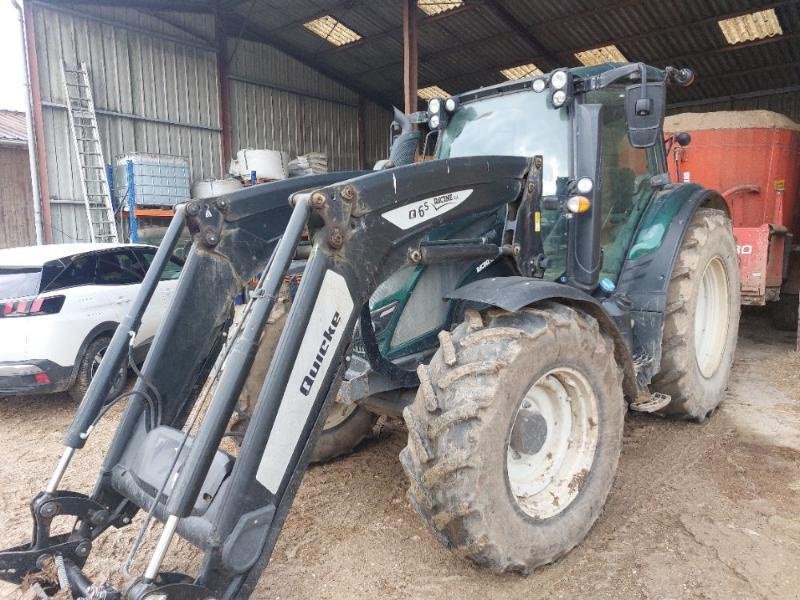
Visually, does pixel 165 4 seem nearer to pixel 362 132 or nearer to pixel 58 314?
pixel 362 132

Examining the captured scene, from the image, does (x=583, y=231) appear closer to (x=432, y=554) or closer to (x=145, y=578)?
(x=432, y=554)

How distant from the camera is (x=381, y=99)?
66.3 ft

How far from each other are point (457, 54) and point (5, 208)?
1238 centimetres

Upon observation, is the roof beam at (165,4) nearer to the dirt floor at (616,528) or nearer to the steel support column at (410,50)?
the steel support column at (410,50)

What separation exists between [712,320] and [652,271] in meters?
1.34

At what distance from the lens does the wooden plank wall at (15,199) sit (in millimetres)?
15023

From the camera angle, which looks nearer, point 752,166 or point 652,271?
point 652,271

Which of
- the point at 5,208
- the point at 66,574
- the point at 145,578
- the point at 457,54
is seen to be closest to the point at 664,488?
the point at 145,578

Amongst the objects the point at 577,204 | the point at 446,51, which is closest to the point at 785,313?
the point at 577,204

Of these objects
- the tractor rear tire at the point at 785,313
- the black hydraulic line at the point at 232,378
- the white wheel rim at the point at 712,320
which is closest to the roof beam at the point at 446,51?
the tractor rear tire at the point at 785,313

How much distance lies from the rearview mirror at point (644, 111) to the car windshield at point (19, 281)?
530cm

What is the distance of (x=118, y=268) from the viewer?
657 centimetres

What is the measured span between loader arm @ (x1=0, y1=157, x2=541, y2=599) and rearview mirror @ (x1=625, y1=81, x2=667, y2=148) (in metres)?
0.60

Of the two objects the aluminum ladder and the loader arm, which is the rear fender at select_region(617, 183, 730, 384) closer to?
the loader arm
